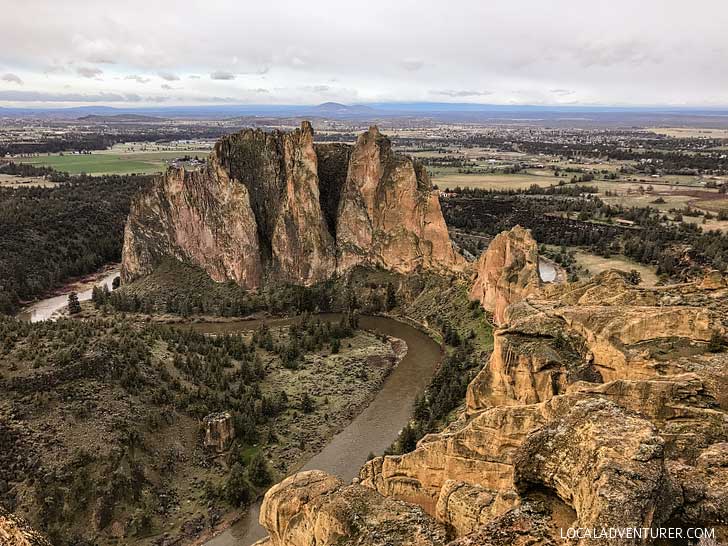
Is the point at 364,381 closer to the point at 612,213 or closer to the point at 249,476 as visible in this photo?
the point at 249,476

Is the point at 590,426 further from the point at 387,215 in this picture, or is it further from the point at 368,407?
the point at 387,215

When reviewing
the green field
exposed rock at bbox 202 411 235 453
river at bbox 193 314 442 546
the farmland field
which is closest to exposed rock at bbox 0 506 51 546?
river at bbox 193 314 442 546

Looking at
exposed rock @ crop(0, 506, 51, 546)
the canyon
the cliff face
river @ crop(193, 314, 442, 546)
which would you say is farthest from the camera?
the cliff face

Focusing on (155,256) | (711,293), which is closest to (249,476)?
(711,293)

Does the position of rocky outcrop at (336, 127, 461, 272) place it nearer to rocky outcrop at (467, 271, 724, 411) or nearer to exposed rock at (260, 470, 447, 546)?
rocky outcrop at (467, 271, 724, 411)

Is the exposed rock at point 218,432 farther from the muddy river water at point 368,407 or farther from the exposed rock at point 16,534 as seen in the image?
the exposed rock at point 16,534

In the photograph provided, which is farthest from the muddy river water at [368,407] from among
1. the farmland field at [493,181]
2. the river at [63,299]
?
the farmland field at [493,181]
